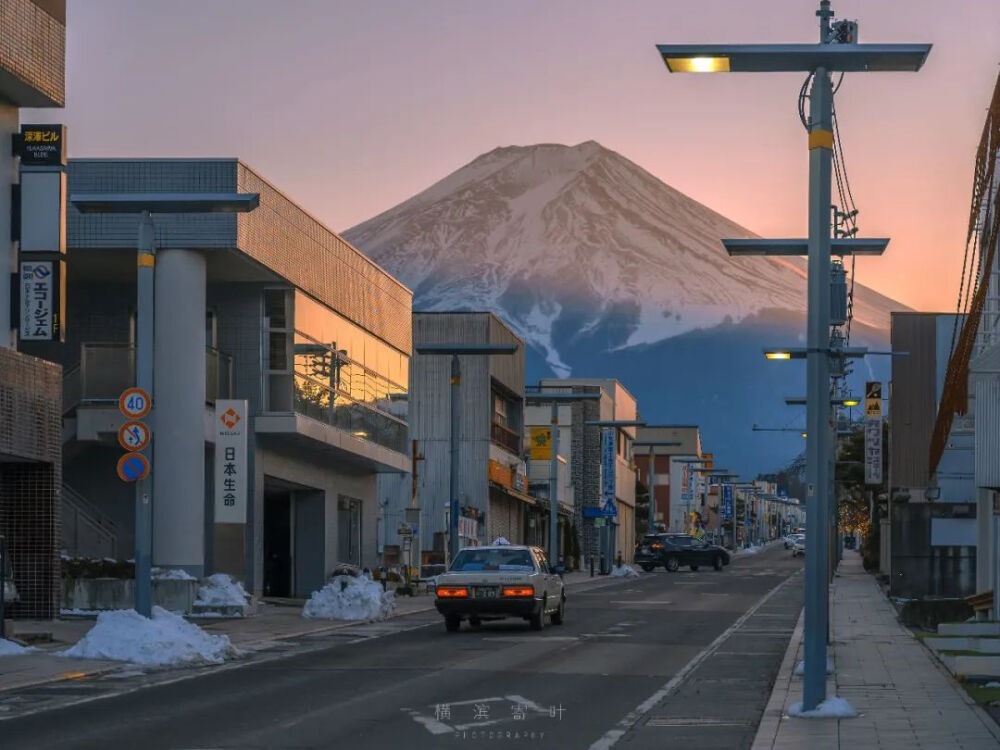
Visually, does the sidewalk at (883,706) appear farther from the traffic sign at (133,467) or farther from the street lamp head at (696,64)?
the traffic sign at (133,467)

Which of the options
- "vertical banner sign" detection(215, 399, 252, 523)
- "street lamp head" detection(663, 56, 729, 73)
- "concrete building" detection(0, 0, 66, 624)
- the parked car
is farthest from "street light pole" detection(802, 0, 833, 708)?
the parked car

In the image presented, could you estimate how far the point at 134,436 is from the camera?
86.6 ft

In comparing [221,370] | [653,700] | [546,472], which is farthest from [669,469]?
[653,700]

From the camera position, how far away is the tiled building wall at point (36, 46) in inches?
1137

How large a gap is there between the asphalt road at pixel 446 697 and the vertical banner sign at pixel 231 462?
5895 millimetres

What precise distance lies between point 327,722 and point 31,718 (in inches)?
111

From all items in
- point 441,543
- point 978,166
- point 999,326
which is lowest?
point 441,543

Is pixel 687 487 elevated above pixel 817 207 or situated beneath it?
situated beneath

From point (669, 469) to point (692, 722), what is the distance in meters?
147

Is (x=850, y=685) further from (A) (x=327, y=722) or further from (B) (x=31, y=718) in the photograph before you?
(B) (x=31, y=718)

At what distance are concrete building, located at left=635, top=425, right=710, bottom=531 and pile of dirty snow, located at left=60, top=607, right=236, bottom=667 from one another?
4813 inches

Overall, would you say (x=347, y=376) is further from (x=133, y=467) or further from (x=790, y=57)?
(x=790, y=57)

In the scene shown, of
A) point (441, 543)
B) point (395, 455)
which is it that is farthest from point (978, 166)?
point (441, 543)

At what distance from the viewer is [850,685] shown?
21.0 metres
